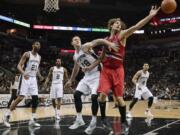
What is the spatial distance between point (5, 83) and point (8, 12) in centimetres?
1737

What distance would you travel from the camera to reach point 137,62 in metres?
42.2

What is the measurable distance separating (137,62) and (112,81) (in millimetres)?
34878

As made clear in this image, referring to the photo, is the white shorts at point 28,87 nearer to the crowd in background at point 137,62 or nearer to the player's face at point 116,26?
the player's face at point 116,26

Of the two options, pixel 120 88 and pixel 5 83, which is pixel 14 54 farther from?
pixel 120 88

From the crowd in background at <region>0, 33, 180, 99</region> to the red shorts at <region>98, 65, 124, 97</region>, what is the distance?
2087 centimetres

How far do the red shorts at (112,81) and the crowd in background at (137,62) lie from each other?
20.9 metres

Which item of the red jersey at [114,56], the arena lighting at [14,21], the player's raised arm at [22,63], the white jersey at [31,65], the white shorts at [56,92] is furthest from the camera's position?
the arena lighting at [14,21]

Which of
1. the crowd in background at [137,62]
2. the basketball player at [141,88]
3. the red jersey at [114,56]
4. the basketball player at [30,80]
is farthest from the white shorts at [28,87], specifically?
the crowd in background at [137,62]

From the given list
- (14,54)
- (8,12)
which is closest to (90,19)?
(8,12)

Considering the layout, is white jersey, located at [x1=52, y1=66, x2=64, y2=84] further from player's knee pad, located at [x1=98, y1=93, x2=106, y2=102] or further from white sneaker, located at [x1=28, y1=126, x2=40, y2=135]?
player's knee pad, located at [x1=98, y1=93, x2=106, y2=102]

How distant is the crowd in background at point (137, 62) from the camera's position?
32.8 m

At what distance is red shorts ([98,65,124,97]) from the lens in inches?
298

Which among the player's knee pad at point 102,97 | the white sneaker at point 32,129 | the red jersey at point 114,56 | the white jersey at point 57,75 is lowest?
the white sneaker at point 32,129

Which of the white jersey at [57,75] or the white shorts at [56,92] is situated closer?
the white shorts at [56,92]
